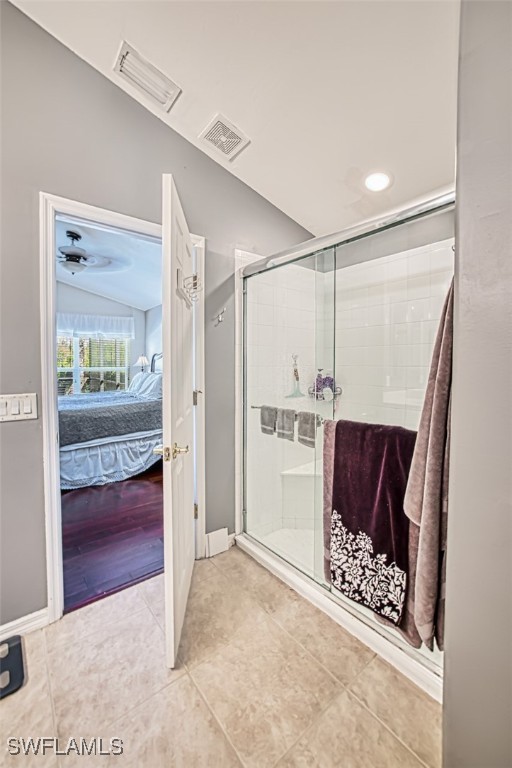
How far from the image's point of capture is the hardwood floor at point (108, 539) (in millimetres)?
1818

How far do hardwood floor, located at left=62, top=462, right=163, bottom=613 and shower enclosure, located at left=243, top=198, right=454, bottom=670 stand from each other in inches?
29.4

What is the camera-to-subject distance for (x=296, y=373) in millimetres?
2271

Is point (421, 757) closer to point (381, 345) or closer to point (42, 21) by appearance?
point (381, 345)

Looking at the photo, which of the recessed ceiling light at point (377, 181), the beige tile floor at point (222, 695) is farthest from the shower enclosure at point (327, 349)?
the beige tile floor at point (222, 695)

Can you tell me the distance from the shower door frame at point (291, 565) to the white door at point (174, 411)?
0.58m

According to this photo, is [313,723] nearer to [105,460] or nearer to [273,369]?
[273,369]

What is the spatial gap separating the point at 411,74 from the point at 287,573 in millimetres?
2576

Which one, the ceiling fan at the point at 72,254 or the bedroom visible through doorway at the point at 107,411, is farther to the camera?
the ceiling fan at the point at 72,254

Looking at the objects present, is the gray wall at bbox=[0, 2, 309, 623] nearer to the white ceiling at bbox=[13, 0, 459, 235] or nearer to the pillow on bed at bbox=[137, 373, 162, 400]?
the white ceiling at bbox=[13, 0, 459, 235]

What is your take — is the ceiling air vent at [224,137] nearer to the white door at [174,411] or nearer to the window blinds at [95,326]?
the white door at [174,411]

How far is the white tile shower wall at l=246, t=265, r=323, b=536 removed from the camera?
7.32 ft

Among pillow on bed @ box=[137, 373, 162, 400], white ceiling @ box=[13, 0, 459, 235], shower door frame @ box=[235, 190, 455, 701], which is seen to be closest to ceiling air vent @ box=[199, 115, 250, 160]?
white ceiling @ box=[13, 0, 459, 235]

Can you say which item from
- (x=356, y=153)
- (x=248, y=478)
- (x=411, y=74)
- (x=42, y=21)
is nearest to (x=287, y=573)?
(x=248, y=478)

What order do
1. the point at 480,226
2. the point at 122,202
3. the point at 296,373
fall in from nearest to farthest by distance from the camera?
1. the point at 480,226
2. the point at 122,202
3. the point at 296,373
